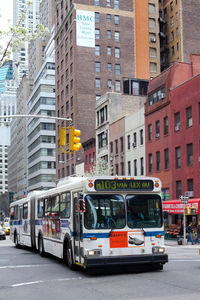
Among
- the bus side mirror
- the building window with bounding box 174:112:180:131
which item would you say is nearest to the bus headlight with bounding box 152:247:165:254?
the bus side mirror

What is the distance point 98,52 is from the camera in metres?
83.4

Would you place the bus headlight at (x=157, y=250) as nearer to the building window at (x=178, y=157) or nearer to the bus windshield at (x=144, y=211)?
the bus windshield at (x=144, y=211)

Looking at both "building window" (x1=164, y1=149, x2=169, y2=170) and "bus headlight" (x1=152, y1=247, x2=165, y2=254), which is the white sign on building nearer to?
"building window" (x1=164, y1=149, x2=169, y2=170)

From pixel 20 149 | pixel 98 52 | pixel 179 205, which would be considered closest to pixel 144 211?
pixel 179 205

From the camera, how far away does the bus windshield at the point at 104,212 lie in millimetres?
14164

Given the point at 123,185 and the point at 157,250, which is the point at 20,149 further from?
the point at 157,250

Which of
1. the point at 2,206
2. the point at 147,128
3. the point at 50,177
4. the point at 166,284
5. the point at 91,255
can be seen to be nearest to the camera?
the point at 166,284

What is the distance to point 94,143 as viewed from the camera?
2657 inches

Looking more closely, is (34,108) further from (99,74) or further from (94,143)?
(94,143)

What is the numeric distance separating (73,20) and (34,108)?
3862cm

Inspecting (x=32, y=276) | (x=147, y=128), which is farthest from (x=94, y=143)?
(x=32, y=276)

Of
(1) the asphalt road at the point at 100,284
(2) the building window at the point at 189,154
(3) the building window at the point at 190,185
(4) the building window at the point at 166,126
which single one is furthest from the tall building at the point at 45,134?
(1) the asphalt road at the point at 100,284

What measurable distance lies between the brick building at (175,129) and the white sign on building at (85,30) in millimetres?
35855

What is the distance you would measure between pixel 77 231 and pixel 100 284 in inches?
106
